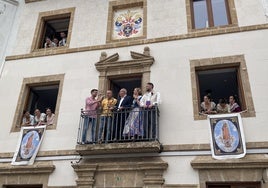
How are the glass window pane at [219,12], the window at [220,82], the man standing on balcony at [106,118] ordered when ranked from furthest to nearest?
the glass window pane at [219,12]
the window at [220,82]
the man standing on balcony at [106,118]

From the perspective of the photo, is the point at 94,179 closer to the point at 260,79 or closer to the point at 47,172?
the point at 47,172

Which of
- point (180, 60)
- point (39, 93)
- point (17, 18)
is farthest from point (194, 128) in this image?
point (17, 18)

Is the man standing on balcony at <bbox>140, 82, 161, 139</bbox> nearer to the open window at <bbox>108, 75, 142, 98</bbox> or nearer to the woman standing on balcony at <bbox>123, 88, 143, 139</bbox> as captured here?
the woman standing on balcony at <bbox>123, 88, 143, 139</bbox>

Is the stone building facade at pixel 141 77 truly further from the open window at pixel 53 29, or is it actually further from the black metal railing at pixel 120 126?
the black metal railing at pixel 120 126

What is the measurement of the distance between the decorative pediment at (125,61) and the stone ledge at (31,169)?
10.2 feet

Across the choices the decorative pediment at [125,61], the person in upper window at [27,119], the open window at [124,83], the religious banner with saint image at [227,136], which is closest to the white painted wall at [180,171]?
the religious banner with saint image at [227,136]

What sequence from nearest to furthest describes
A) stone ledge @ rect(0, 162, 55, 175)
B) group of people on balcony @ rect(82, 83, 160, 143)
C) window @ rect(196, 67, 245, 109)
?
group of people on balcony @ rect(82, 83, 160, 143), stone ledge @ rect(0, 162, 55, 175), window @ rect(196, 67, 245, 109)

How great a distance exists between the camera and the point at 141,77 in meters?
8.88

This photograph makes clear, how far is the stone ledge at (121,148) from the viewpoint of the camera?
7.12 meters

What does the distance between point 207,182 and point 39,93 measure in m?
6.11

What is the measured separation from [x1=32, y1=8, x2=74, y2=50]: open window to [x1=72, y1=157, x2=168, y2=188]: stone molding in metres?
4.55

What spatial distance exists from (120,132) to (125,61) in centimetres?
237

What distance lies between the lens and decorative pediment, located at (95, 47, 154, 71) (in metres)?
8.77

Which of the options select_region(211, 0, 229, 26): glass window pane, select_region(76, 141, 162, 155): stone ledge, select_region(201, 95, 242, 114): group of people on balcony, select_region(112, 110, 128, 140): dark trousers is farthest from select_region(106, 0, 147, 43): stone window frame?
select_region(76, 141, 162, 155): stone ledge
